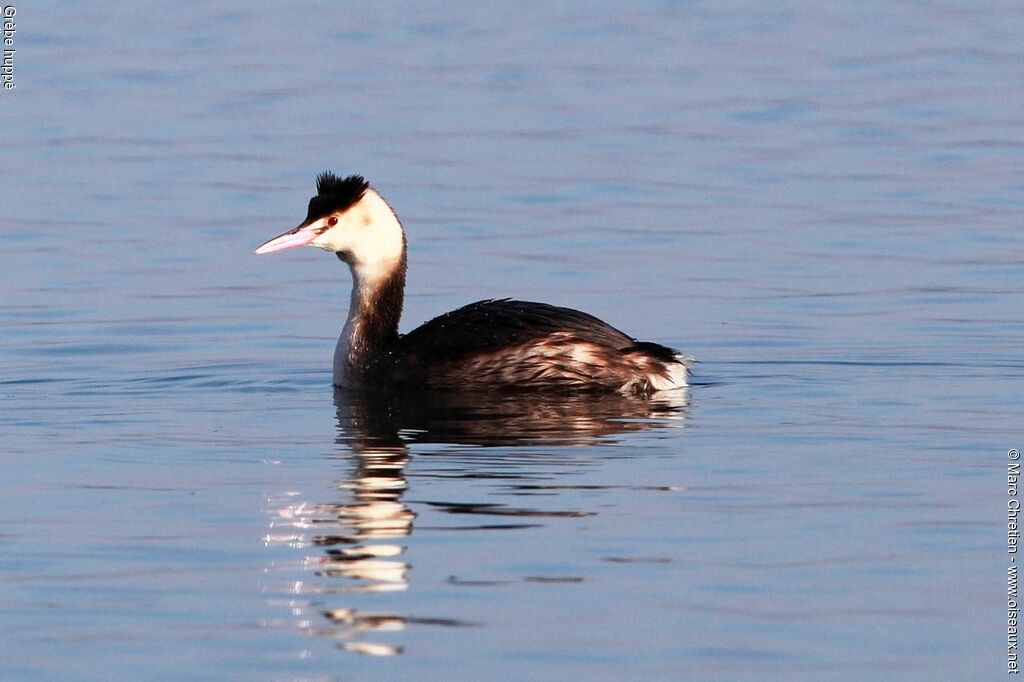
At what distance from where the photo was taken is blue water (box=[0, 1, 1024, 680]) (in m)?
7.54

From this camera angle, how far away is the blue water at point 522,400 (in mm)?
7543

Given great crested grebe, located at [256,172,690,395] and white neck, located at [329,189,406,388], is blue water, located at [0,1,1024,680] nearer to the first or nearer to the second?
great crested grebe, located at [256,172,690,395]

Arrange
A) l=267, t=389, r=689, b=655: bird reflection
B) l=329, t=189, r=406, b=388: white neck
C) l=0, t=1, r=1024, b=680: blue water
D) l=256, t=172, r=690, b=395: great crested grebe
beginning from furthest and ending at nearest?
l=329, t=189, r=406, b=388: white neck
l=256, t=172, r=690, b=395: great crested grebe
l=267, t=389, r=689, b=655: bird reflection
l=0, t=1, r=1024, b=680: blue water

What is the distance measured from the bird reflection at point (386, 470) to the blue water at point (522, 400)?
0.03m

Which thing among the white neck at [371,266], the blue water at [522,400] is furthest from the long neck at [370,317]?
the blue water at [522,400]

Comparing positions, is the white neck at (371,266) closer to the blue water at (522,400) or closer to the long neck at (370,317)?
the long neck at (370,317)

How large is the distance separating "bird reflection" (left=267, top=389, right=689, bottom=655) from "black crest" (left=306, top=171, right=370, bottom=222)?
3.68 ft

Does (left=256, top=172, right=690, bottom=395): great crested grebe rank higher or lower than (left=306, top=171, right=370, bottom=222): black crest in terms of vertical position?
lower

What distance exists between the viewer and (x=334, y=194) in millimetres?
12898

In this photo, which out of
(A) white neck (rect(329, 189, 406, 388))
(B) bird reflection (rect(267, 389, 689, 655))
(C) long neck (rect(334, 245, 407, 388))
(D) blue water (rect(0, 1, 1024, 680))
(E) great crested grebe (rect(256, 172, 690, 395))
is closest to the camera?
(D) blue water (rect(0, 1, 1024, 680))

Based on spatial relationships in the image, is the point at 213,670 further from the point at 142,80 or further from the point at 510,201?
the point at 142,80

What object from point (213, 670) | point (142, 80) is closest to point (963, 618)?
point (213, 670)

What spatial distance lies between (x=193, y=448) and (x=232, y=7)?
79.0ft

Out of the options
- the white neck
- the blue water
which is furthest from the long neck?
the blue water
